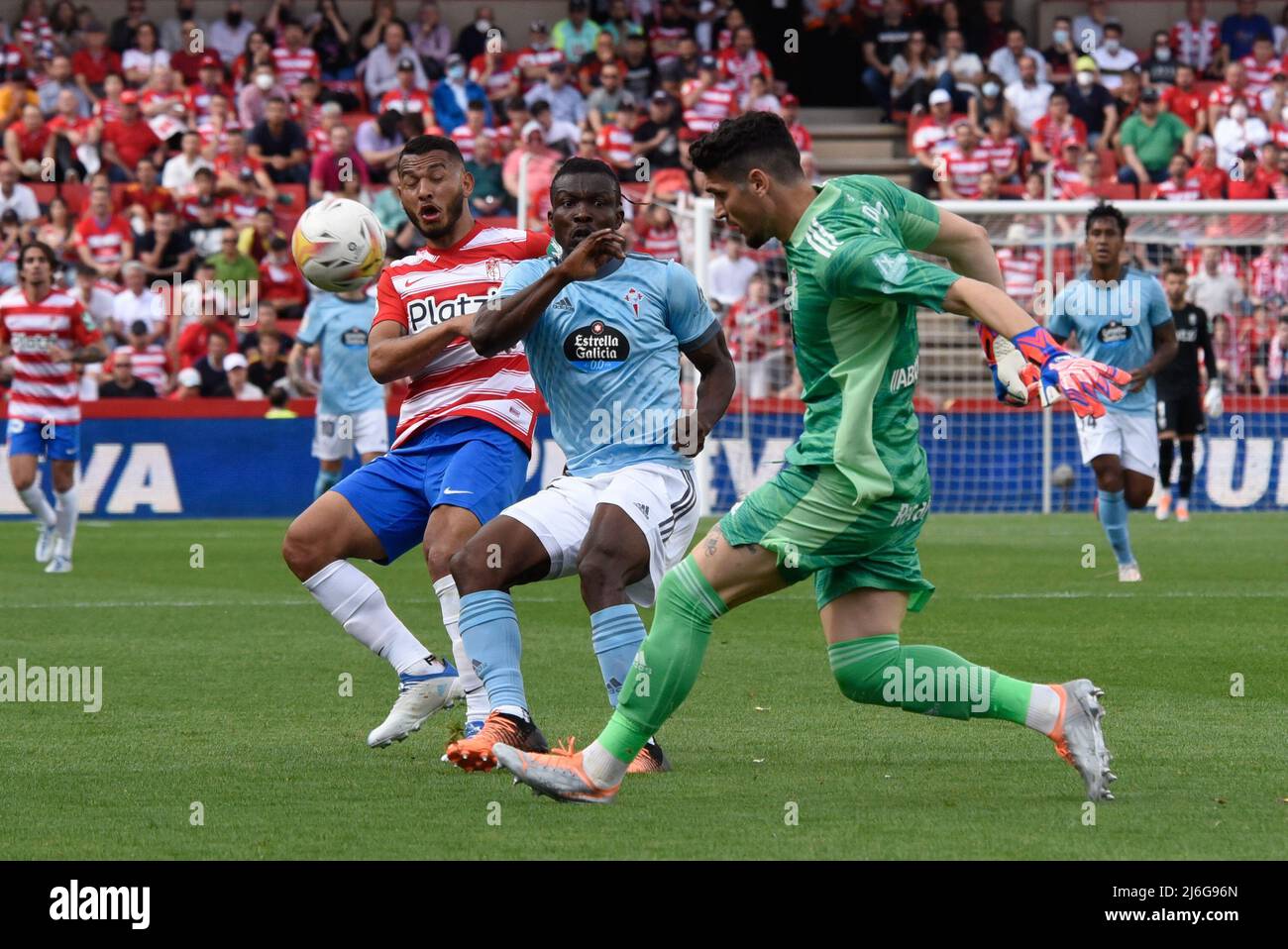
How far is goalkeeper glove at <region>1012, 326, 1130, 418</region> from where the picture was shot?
4926 millimetres

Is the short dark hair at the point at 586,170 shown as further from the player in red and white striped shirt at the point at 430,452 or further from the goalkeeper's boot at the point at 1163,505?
the goalkeeper's boot at the point at 1163,505

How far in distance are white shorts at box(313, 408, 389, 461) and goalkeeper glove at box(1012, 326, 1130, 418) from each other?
39.4 ft

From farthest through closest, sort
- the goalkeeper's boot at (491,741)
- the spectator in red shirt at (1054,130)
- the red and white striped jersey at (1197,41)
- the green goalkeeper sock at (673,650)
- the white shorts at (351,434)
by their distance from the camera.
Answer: the red and white striped jersey at (1197,41) → the spectator in red shirt at (1054,130) → the white shorts at (351,434) → the goalkeeper's boot at (491,741) → the green goalkeeper sock at (673,650)

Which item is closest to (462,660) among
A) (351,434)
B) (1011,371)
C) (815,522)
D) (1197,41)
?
(815,522)

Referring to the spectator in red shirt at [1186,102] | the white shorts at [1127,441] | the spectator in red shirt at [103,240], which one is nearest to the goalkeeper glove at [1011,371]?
the white shorts at [1127,441]

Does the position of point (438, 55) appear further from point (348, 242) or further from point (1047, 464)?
point (348, 242)

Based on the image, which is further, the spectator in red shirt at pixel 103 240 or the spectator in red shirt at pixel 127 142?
the spectator in red shirt at pixel 127 142

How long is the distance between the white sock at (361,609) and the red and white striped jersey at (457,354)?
578 millimetres

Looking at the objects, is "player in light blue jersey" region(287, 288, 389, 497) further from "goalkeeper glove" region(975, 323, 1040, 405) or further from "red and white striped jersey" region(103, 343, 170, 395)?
"goalkeeper glove" region(975, 323, 1040, 405)

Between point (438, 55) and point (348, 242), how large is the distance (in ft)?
59.6

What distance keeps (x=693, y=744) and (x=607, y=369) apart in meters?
1.40

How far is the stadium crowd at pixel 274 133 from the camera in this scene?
21547 millimetres

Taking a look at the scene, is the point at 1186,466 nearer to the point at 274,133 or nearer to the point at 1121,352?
the point at 1121,352
